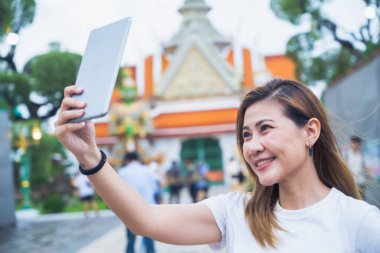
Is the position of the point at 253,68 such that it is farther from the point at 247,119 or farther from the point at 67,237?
the point at 247,119

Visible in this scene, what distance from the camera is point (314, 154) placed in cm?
200

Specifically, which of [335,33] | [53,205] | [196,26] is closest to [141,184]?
[335,33]

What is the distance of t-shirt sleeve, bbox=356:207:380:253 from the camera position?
1.68 metres

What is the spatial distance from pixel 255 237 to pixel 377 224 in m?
0.37

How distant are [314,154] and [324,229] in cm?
33

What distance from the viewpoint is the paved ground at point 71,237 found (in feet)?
27.8

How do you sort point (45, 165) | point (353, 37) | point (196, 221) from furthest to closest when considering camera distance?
point (45, 165)
point (353, 37)
point (196, 221)

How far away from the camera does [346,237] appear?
172 centimetres

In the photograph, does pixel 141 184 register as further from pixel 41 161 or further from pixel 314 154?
pixel 41 161

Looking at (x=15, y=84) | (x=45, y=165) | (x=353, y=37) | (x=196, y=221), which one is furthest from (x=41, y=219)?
(x=196, y=221)

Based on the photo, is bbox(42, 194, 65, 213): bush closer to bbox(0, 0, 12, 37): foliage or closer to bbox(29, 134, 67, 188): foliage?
bbox(29, 134, 67, 188): foliage

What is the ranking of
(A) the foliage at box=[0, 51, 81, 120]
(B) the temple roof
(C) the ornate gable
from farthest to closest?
(B) the temple roof, (C) the ornate gable, (A) the foliage at box=[0, 51, 81, 120]

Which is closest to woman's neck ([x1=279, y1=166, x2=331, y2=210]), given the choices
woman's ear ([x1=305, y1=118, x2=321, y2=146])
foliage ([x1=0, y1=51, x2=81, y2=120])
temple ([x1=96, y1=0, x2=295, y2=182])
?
woman's ear ([x1=305, y1=118, x2=321, y2=146])

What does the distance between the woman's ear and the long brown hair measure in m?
0.02
